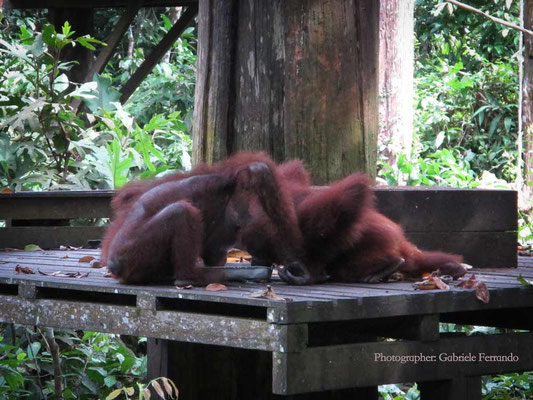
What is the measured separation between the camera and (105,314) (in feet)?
9.32

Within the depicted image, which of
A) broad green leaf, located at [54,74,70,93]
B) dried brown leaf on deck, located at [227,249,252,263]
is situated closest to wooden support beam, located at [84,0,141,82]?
broad green leaf, located at [54,74,70,93]

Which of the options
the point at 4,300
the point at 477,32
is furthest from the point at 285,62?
the point at 477,32

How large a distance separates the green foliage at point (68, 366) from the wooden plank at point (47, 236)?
0.47m

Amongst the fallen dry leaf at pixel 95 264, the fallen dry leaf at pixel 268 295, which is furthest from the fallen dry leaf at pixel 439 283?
the fallen dry leaf at pixel 95 264

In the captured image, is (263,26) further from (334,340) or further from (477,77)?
(477,77)

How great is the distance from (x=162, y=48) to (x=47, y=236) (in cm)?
280

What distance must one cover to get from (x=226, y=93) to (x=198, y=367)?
3.84 feet

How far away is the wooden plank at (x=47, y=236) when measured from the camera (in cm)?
454

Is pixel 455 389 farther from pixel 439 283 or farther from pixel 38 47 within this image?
pixel 38 47

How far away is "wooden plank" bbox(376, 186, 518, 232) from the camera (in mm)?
3385

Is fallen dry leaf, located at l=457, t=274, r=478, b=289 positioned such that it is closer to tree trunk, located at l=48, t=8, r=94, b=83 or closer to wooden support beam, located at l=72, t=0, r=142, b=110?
wooden support beam, located at l=72, t=0, r=142, b=110

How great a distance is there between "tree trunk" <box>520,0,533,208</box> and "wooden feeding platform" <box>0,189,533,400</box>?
3342mm

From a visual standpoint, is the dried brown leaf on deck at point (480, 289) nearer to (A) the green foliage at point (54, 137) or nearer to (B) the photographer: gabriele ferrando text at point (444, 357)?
(B) the photographer: gabriele ferrando text at point (444, 357)

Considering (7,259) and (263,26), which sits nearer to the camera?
(263,26)
